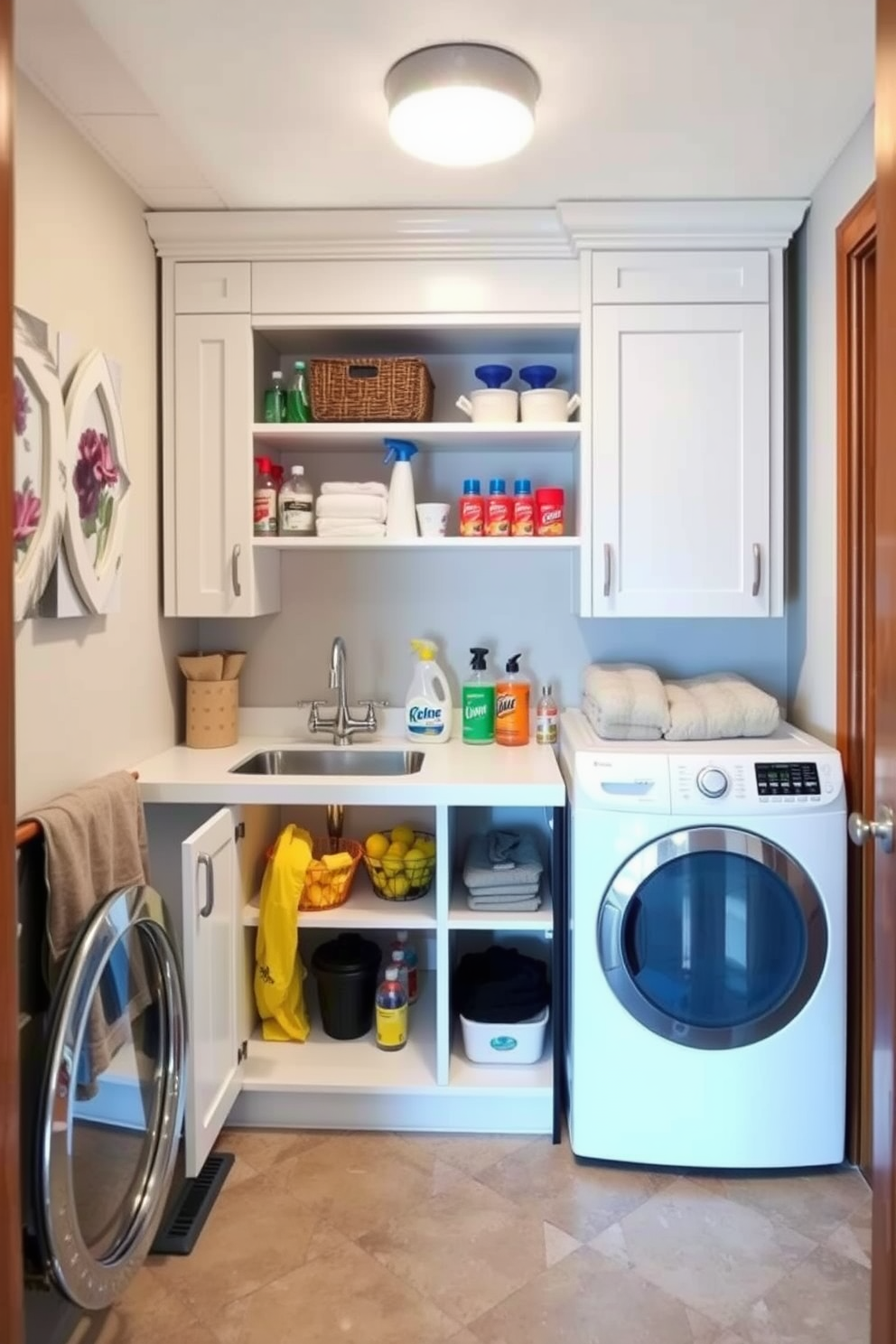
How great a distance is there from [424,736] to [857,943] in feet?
4.01

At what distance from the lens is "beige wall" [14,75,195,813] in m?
1.79

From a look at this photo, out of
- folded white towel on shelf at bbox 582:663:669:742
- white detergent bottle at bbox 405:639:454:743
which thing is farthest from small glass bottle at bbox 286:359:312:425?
folded white towel on shelf at bbox 582:663:669:742

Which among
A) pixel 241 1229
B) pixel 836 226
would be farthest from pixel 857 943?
pixel 836 226

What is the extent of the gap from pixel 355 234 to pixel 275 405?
0.48 meters

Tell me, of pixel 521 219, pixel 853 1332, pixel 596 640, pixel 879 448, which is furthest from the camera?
pixel 596 640

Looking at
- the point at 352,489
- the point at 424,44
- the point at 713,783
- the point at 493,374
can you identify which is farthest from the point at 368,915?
the point at 424,44

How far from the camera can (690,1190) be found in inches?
81.3

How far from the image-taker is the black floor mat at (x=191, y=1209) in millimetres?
1866

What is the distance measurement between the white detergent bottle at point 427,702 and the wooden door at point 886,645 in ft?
4.97

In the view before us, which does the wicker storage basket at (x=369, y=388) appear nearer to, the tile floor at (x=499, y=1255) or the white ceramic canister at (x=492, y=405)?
the white ceramic canister at (x=492, y=405)

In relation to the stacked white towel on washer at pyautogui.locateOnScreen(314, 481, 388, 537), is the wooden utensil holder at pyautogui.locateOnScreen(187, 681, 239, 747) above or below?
below

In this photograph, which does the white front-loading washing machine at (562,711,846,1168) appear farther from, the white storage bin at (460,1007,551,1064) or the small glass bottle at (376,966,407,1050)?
the small glass bottle at (376,966,407,1050)

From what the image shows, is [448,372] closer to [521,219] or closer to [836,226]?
[521,219]

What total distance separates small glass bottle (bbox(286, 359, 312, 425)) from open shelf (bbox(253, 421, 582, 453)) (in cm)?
5
